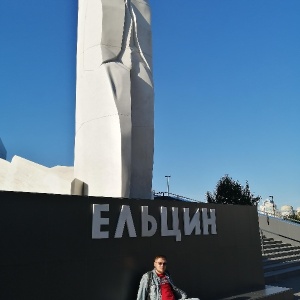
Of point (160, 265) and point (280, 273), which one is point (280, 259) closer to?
A: point (280, 273)

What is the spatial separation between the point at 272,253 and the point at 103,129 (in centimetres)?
979

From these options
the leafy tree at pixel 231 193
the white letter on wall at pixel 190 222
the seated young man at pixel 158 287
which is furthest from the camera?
the leafy tree at pixel 231 193

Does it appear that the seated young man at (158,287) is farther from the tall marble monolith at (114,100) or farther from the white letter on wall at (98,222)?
the tall marble monolith at (114,100)

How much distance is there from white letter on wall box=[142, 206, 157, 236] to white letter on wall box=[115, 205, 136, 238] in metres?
0.25

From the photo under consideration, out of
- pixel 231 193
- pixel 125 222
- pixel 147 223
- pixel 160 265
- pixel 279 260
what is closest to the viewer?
pixel 160 265


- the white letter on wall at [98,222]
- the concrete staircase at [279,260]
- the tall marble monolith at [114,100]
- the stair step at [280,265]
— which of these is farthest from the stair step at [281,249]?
the white letter on wall at [98,222]

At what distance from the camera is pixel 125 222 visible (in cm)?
566

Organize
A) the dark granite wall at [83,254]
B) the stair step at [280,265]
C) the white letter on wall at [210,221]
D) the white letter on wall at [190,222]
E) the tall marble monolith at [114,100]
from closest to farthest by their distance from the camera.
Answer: the dark granite wall at [83,254]
the white letter on wall at [190,222]
the white letter on wall at [210,221]
the tall marble monolith at [114,100]
the stair step at [280,265]

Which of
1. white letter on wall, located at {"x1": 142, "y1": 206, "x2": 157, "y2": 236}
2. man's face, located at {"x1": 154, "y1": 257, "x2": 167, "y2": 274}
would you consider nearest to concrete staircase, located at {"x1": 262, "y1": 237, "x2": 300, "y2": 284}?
white letter on wall, located at {"x1": 142, "y1": 206, "x2": 157, "y2": 236}

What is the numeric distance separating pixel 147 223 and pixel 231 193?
82.7ft

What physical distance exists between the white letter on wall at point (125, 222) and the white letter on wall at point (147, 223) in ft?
0.83

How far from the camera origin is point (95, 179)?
8.25 m

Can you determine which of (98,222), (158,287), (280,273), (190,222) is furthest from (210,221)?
(280,273)

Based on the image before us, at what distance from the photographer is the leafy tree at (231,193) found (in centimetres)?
2975
